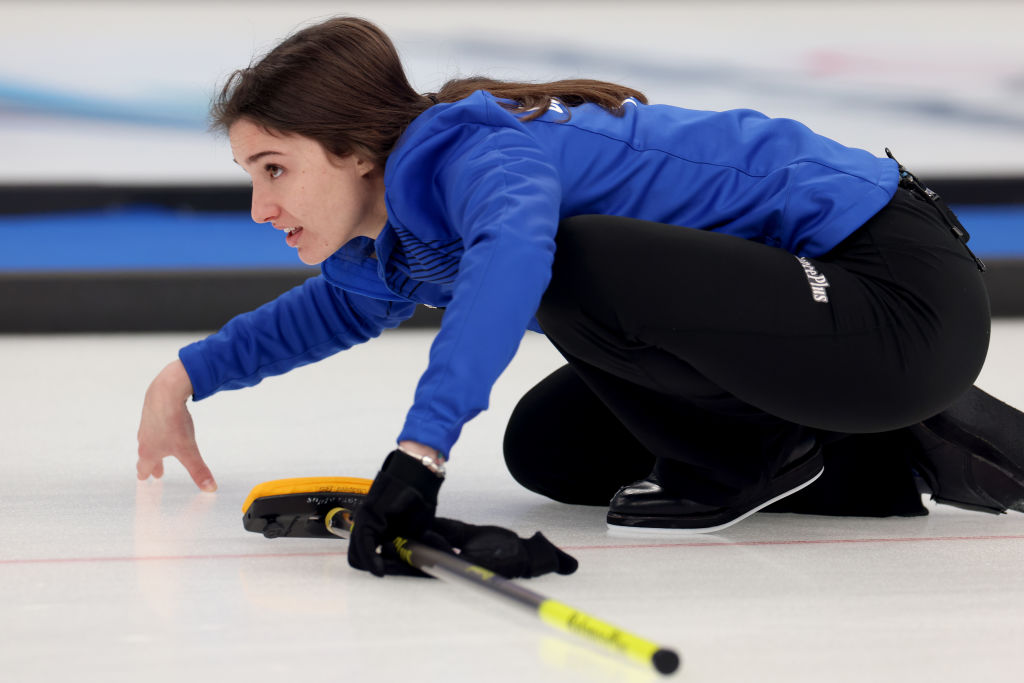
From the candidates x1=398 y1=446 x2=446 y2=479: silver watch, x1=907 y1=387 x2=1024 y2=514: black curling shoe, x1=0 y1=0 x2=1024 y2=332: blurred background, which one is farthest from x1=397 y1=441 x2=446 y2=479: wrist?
x1=0 y1=0 x2=1024 y2=332: blurred background

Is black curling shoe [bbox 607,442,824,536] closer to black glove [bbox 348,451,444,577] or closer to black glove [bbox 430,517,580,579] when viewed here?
black glove [bbox 430,517,580,579]

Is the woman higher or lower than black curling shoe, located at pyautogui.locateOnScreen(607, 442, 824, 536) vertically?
higher

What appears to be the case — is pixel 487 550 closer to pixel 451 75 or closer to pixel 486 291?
pixel 486 291

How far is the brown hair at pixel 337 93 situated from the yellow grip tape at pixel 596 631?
1.81 feet

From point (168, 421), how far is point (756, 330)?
0.77 metres

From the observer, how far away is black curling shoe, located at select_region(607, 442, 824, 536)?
1317 mm

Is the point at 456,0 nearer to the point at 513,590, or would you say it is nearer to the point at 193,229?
the point at 193,229

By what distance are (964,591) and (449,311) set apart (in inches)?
22.6

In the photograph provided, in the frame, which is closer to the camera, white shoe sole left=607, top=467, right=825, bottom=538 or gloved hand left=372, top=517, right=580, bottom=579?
gloved hand left=372, top=517, right=580, bottom=579

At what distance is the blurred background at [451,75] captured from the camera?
13.4 ft

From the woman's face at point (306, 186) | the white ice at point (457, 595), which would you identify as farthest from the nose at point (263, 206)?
the white ice at point (457, 595)

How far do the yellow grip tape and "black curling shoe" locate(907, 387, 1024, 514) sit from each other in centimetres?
68

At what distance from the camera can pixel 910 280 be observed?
4.00 ft

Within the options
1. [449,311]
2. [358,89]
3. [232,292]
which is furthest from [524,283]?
[232,292]
